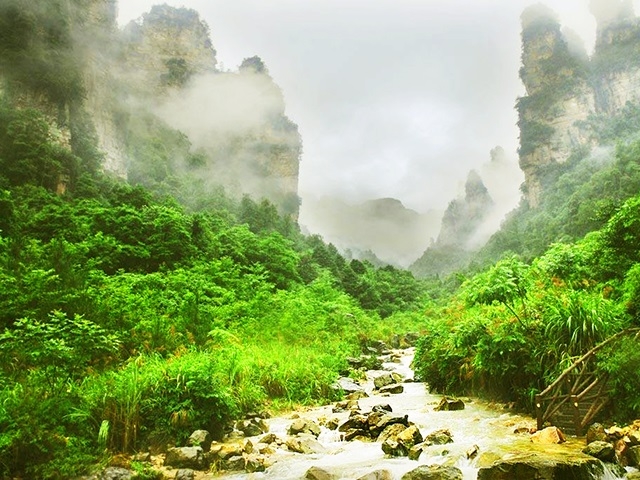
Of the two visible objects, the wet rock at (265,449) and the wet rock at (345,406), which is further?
the wet rock at (345,406)

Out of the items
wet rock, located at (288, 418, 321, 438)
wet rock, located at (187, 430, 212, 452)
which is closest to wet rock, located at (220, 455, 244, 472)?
wet rock, located at (187, 430, 212, 452)

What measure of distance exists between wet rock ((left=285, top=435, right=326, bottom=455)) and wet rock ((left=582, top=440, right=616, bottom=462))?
155 inches

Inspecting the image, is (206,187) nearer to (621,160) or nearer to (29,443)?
(621,160)

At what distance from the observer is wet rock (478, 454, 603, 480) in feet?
15.2

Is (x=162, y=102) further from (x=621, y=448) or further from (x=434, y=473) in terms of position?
(x=621, y=448)

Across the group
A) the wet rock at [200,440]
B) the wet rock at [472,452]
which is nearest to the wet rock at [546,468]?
the wet rock at [472,452]

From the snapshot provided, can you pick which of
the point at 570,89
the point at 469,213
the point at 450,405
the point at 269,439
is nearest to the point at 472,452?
the point at 269,439

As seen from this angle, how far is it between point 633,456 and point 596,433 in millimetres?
874

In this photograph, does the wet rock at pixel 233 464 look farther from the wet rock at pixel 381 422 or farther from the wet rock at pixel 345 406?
the wet rock at pixel 345 406

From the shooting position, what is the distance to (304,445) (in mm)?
7203

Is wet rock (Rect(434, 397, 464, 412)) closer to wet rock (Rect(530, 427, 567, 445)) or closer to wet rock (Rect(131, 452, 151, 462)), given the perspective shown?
wet rock (Rect(530, 427, 567, 445))

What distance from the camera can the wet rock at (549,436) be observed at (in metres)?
6.11

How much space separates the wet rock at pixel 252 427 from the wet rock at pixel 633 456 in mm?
Answer: 5643

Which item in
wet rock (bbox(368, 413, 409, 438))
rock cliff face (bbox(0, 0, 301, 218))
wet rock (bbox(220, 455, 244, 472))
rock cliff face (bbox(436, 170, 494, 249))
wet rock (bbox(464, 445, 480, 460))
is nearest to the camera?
wet rock (bbox(464, 445, 480, 460))
